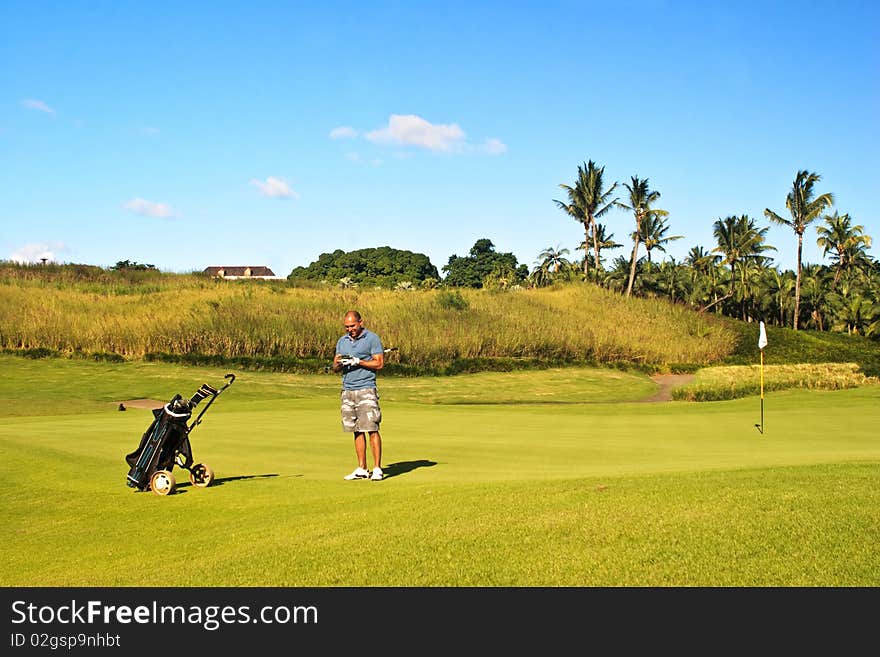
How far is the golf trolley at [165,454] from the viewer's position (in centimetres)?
974

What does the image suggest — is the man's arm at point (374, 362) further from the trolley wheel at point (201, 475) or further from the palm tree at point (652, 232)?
the palm tree at point (652, 232)

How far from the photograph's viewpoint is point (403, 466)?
40.6ft

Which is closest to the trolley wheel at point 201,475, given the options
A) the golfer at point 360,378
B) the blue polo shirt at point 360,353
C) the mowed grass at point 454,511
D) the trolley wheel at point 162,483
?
the mowed grass at point 454,511

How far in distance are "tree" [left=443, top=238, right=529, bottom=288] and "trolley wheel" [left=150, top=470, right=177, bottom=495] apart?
5579 inches

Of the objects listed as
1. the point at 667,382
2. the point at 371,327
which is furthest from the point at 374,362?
the point at 667,382

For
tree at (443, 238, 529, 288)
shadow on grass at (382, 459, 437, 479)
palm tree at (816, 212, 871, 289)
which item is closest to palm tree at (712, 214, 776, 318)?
palm tree at (816, 212, 871, 289)

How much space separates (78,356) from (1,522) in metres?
34.0

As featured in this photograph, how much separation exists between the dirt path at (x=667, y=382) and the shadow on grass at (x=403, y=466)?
92.1 feet

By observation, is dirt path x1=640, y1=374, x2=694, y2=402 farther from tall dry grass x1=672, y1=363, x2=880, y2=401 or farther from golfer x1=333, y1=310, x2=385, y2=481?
golfer x1=333, y1=310, x2=385, y2=481

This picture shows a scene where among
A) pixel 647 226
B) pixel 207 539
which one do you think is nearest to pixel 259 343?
pixel 207 539

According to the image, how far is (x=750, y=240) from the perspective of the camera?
3524 inches

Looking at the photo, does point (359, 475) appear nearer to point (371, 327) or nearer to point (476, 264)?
point (371, 327)

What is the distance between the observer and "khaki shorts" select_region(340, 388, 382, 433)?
1112 cm
